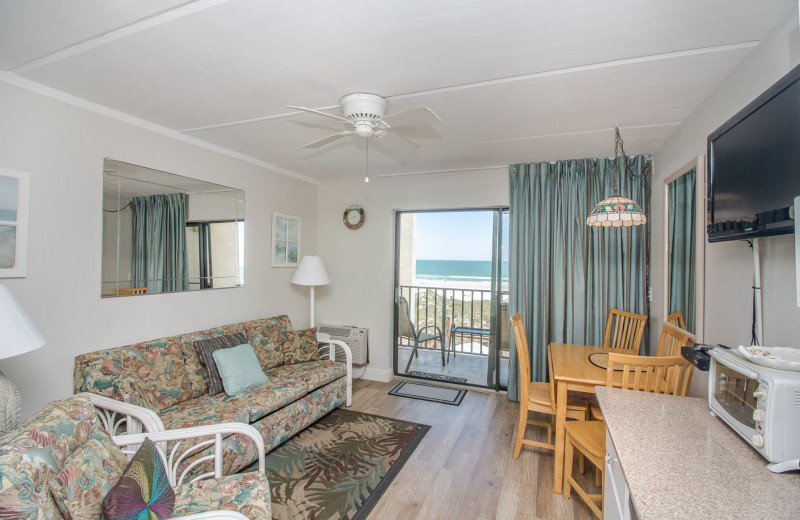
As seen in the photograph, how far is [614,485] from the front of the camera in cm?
135

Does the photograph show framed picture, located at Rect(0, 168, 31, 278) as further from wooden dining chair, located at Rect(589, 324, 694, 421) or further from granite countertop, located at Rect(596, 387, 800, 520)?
wooden dining chair, located at Rect(589, 324, 694, 421)

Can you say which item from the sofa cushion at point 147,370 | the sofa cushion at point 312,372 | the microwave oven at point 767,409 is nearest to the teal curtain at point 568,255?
the sofa cushion at point 312,372

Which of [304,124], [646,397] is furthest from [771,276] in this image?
[304,124]

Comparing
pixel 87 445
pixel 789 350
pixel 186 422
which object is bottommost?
pixel 186 422

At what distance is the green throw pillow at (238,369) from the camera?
2.71 m

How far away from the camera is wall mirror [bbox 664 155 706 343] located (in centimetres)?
211

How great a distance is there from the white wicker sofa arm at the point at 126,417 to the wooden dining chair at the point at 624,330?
3254 millimetres

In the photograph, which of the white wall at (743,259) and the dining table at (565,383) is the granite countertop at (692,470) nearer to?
the white wall at (743,259)

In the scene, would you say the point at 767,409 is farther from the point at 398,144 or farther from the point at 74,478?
the point at 398,144

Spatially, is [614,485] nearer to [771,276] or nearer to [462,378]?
[771,276]

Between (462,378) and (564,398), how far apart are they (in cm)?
209

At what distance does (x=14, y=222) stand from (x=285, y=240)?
2242 millimetres

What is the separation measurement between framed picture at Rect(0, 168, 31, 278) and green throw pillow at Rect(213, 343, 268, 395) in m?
1.27

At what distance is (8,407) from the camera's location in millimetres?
1599
